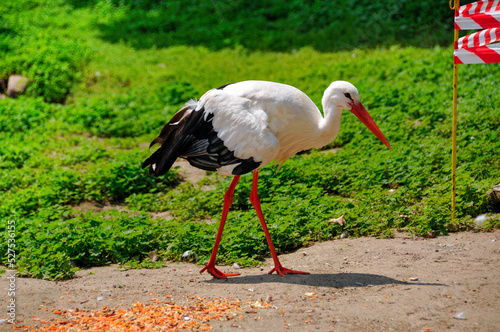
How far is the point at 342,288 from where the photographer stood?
4.24m

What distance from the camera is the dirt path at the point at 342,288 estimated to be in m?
3.70

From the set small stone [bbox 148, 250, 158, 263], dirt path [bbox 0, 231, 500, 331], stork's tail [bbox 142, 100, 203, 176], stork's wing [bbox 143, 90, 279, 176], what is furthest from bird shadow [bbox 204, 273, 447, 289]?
stork's tail [bbox 142, 100, 203, 176]

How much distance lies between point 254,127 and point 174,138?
32.5 inches

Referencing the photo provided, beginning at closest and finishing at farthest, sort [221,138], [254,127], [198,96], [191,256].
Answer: [254,127] < [221,138] < [191,256] < [198,96]

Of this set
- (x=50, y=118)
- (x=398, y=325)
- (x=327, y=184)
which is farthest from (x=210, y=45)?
(x=398, y=325)

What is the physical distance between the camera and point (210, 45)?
1247 centimetres

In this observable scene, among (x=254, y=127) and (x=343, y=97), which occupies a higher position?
(x=343, y=97)

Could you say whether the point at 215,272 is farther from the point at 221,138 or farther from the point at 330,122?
the point at 330,122

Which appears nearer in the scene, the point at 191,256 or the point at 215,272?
the point at 215,272

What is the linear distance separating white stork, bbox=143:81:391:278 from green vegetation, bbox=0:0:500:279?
2.80 ft

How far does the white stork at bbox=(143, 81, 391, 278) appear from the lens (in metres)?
4.54

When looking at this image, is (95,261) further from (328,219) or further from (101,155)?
(101,155)

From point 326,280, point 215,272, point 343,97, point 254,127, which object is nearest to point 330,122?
point 343,97

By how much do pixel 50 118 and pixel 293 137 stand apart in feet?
18.1
